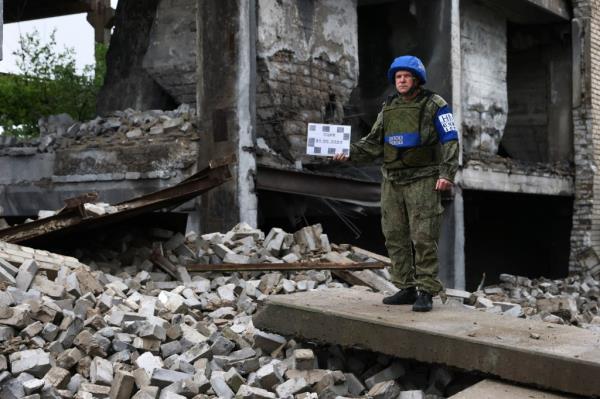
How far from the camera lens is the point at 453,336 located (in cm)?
397

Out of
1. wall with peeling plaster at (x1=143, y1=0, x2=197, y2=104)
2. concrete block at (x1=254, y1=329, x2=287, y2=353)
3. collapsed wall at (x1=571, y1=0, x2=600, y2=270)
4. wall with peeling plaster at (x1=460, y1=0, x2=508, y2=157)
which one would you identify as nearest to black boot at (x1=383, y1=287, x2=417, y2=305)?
concrete block at (x1=254, y1=329, x2=287, y2=353)

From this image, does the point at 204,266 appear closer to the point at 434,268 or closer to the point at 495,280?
the point at 434,268

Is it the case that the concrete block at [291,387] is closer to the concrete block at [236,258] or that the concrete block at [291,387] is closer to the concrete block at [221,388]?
the concrete block at [221,388]

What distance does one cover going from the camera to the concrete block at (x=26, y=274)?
17.2ft

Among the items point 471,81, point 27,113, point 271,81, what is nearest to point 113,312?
point 271,81

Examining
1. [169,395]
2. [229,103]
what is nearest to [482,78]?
[229,103]

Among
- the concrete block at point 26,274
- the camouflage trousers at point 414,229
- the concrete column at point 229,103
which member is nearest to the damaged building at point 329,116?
the concrete column at point 229,103

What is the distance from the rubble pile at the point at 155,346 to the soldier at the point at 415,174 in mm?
668

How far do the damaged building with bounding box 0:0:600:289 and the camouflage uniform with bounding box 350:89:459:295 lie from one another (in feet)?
13.1

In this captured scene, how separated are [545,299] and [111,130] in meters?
5.67

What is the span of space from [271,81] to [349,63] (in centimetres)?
176

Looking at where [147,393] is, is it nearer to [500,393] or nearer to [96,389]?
[96,389]

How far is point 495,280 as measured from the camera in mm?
16062

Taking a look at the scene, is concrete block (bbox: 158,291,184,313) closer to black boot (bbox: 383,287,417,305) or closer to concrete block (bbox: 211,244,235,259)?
concrete block (bbox: 211,244,235,259)
